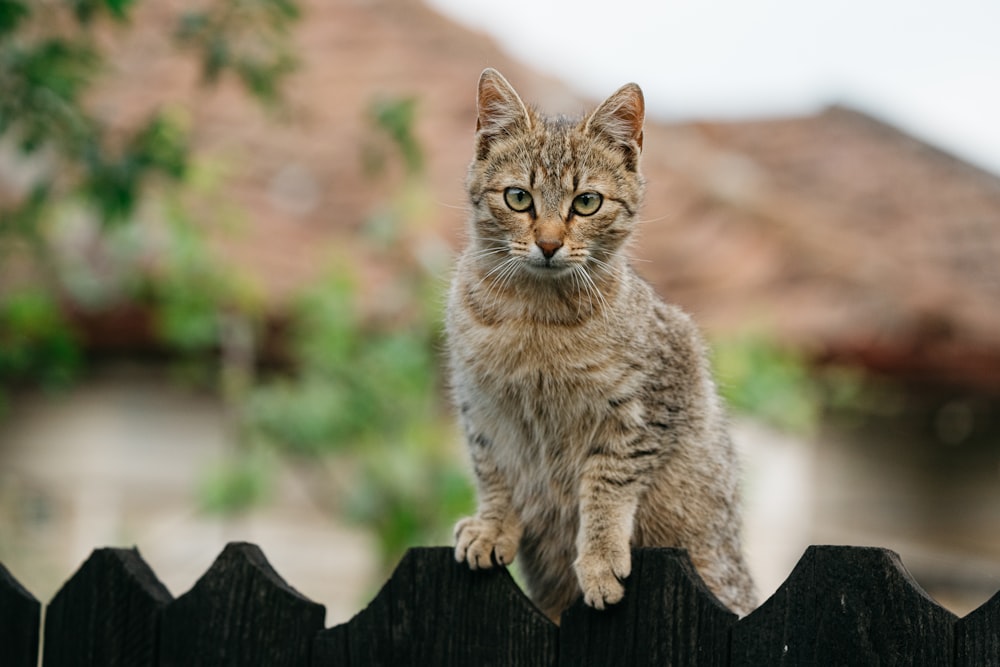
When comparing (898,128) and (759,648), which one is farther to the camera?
(898,128)

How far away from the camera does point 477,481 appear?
8.83 ft

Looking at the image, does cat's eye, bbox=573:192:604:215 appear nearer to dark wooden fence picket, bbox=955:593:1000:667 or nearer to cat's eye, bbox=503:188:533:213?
cat's eye, bbox=503:188:533:213

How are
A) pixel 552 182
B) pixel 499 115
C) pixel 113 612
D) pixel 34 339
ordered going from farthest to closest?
pixel 34 339
pixel 499 115
pixel 552 182
pixel 113 612

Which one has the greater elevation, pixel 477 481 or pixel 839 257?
pixel 839 257

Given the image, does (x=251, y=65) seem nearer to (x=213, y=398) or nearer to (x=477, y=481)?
(x=477, y=481)

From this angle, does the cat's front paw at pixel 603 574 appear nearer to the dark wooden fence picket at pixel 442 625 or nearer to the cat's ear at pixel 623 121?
the dark wooden fence picket at pixel 442 625

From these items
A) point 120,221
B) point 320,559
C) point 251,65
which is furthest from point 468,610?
point 320,559

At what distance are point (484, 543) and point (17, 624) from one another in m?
1.02

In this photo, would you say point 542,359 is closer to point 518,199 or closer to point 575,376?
point 575,376

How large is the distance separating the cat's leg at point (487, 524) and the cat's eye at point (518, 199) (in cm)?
54

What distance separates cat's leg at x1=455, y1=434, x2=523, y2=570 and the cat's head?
0.45m

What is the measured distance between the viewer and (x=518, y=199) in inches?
109

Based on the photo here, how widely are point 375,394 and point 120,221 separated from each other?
188 cm

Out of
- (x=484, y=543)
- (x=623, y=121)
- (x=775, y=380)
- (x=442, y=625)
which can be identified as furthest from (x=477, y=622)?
(x=775, y=380)
